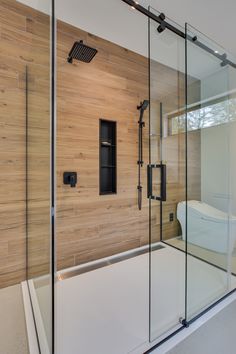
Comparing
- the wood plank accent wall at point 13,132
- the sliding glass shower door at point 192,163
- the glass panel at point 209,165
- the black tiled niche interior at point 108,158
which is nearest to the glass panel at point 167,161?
the sliding glass shower door at point 192,163

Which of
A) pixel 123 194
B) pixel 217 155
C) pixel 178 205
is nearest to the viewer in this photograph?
pixel 178 205

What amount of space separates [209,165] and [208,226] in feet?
2.34

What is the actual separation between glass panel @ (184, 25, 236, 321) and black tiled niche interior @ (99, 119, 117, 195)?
0.79 metres

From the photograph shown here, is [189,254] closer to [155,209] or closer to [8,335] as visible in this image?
[155,209]

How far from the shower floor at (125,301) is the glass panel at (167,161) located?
0.5 inches

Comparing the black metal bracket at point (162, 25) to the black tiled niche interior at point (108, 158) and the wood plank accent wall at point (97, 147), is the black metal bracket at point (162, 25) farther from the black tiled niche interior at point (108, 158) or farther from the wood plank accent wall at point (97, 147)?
the black tiled niche interior at point (108, 158)

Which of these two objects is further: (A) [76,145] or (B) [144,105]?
(B) [144,105]

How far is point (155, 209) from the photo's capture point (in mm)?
2199

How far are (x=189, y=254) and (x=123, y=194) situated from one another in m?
1.06

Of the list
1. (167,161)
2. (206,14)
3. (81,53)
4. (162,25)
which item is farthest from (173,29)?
(167,161)

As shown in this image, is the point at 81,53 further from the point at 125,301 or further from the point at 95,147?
the point at 125,301

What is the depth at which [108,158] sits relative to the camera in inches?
102

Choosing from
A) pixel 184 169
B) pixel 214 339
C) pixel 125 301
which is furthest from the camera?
pixel 184 169

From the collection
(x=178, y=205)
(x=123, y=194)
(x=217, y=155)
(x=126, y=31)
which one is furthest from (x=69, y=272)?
(x=126, y=31)
